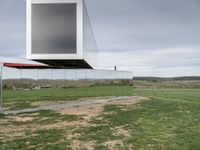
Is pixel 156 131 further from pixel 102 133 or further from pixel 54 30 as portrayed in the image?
pixel 54 30

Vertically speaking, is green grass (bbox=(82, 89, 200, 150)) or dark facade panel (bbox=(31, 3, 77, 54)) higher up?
dark facade panel (bbox=(31, 3, 77, 54))

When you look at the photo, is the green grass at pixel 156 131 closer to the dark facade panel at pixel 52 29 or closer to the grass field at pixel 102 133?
the grass field at pixel 102 133

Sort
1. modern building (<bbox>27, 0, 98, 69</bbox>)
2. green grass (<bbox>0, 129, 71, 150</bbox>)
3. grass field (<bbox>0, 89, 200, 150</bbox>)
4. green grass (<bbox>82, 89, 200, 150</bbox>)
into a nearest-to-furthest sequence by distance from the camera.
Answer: green grass (<bbox>0, 129, 71, 150</bbox>), grass field (<bbox>0, 89, 200, 150</bbox>), green grass (<bbox>82, 89, 200, 150</bbox>), modern building (<bbox>27, 0, 98, 69</bbox>)

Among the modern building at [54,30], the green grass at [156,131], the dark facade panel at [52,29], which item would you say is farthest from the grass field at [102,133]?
the dark facade panel at [52,29]

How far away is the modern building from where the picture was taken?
46.6ft

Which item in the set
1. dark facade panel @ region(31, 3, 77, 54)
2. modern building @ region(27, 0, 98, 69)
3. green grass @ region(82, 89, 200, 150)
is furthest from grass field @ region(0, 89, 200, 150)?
dark facade panel @ region(31, 3, 77, 54)

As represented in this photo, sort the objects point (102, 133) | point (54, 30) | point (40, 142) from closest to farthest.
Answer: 1. point (40, 142)
2. point (102, 133)
3. point (54, 30)

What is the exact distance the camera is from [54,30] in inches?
566

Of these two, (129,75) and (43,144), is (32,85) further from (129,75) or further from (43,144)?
(43,144)

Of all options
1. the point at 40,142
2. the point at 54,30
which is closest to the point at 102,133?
the point at 40,142

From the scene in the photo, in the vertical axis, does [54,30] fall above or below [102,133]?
above

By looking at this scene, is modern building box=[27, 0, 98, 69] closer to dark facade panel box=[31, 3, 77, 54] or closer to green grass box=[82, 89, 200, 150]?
dark facade panel box=[31, 3, 77, 54]

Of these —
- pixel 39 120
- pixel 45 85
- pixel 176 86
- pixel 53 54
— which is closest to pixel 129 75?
pixel 45 85

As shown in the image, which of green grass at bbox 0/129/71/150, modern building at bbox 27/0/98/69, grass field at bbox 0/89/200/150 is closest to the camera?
green grass at bbox 0/129/71/150
